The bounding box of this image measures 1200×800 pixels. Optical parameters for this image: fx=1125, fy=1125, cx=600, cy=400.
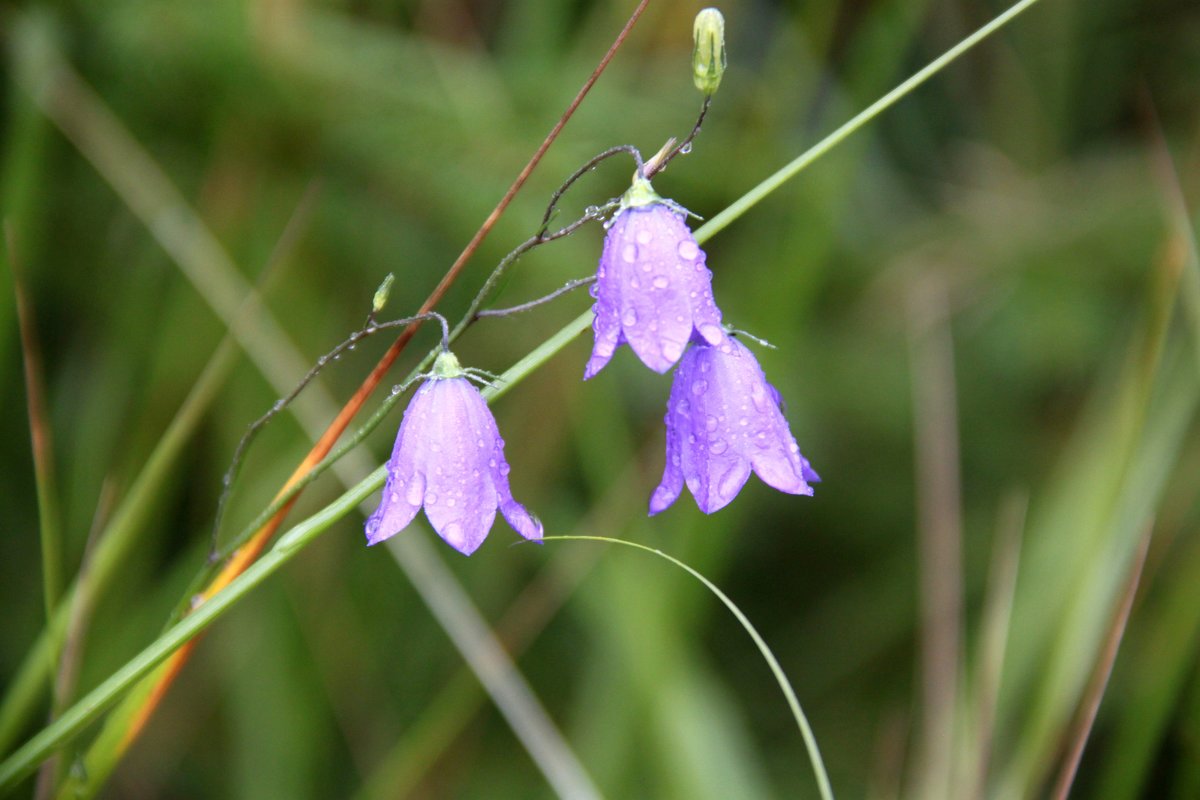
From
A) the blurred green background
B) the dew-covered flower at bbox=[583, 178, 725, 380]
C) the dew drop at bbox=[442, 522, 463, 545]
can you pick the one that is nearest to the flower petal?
the dew-covered flower at bbox=[583, 178, 725, 380]

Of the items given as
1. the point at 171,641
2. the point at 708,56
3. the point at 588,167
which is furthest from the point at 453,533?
the point at 708,56

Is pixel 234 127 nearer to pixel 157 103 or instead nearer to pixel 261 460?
pixel 157 103

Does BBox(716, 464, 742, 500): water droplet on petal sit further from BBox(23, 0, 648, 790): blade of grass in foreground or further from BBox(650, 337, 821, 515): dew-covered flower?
BBox(23, 0, 648, 790): blade of grass in foreground

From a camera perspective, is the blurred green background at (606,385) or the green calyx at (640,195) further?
the blurred green background at (606,385)

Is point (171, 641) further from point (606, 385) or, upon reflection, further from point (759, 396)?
point (606, 385)

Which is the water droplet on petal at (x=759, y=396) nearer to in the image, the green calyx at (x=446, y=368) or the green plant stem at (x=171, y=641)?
the green calyx at (x=446, y=368)

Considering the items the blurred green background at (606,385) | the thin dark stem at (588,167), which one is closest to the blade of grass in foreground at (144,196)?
the blurred green background at (606,385)
